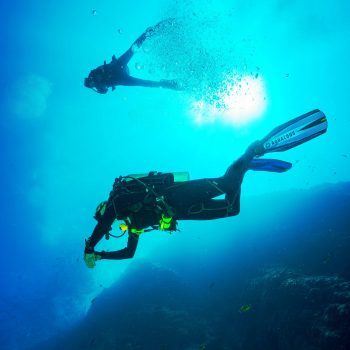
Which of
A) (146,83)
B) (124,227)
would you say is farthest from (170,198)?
(146,83)

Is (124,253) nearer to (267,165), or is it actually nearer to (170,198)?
(170,198)

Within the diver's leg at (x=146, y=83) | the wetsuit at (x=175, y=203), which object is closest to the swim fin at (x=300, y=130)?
the wetsuit at (x=175, y=203)

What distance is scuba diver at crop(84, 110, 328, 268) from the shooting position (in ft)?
17.1

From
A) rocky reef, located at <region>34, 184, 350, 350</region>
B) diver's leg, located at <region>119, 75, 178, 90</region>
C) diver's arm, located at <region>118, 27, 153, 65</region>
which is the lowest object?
rocky reef, located at <region>34, 184, 350, 350</region>

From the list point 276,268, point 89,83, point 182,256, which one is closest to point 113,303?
point 182,256

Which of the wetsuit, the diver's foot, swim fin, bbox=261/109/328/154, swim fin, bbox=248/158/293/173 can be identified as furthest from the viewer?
swim fin, bbox=261/109/328/154

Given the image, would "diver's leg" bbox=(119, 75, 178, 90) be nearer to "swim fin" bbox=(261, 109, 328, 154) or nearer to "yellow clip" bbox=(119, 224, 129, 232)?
"swim fin" bbox=(261, 109, 328, 154)

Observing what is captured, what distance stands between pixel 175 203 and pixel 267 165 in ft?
7.67

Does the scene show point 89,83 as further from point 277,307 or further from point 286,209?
point 286,209

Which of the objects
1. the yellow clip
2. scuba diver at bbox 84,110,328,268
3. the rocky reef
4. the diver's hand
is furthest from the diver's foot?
the rocky reef

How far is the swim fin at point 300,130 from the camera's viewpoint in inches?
244

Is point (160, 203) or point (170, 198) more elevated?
point (170, 198)

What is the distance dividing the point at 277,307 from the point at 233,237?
17.1 m

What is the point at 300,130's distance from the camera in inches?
250
